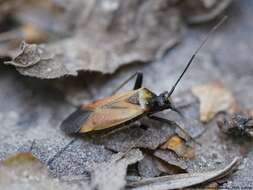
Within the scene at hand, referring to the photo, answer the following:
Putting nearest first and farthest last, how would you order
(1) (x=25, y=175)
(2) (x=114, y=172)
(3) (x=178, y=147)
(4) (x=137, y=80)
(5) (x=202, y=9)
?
1. (1) (x=25, y=175)
2. (2) (x=114, y=172)
3. (3) (x=178, y=147)
4. (4) (x=137, y=80)
5. (5) (x=202, y=9)

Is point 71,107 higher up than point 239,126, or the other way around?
point 71,107

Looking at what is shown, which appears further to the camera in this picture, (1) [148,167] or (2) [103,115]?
(2) [103,115]

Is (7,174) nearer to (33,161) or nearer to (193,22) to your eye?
(33,161)

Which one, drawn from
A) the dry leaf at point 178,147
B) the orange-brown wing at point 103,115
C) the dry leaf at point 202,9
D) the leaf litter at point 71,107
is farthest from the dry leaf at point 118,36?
the dry leaf at point 178,147

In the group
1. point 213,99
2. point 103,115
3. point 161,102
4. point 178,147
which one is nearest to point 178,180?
point 178,147

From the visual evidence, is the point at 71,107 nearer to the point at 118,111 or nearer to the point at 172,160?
the point at 118,111

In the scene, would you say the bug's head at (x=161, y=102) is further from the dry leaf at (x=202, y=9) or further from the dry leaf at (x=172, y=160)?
the dry leaf at (x=202, y=9)
